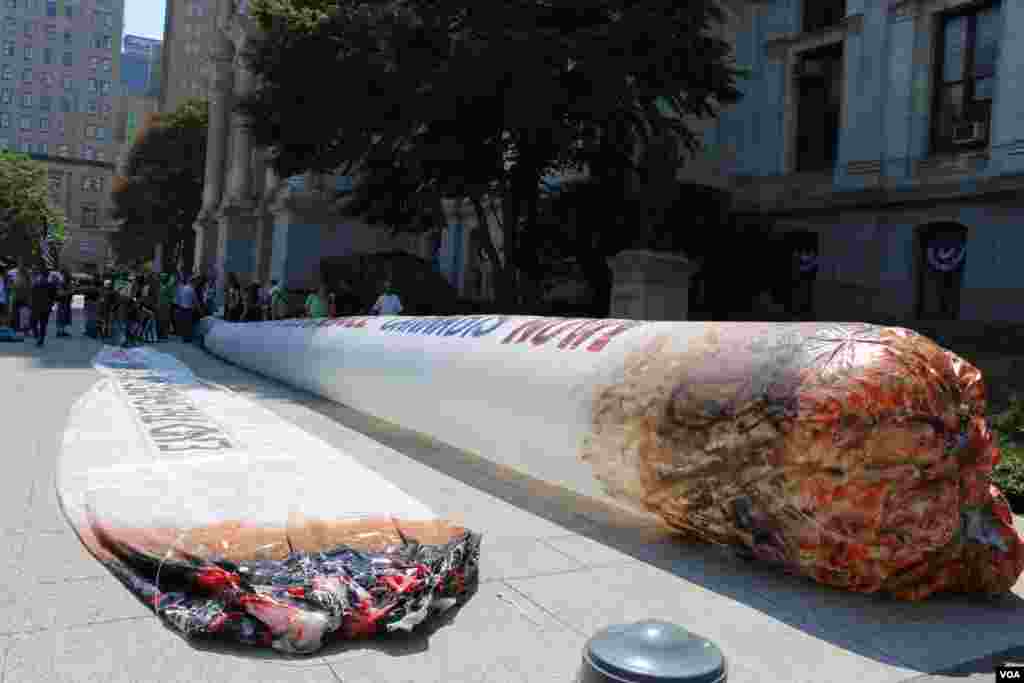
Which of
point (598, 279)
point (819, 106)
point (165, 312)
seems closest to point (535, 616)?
point (598, 279)

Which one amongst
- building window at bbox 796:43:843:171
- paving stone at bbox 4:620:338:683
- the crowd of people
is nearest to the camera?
paving stone at bbox 4:620:338:683

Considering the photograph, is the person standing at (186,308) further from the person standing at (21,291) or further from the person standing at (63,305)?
the person standing at (21,291)

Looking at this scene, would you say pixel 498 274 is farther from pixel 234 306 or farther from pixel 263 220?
pixel 263 220

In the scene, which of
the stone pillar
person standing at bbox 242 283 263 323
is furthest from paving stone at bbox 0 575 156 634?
person standing at bbox 242 283 263 323

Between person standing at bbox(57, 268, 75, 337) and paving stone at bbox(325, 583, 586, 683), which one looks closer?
paving stone at bbox(325, 583, 586, 683)

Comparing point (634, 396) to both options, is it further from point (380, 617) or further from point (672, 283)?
point (672, 283)

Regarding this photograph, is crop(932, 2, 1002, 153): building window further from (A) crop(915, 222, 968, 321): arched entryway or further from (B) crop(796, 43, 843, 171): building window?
(B) crop(796, 43, 843, 171): building window

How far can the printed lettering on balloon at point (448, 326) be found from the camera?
26.4 feet

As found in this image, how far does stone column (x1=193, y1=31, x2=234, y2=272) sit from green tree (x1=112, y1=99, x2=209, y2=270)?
11.0 m

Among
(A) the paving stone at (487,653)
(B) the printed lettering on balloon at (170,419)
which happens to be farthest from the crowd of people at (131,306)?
(A) the paving stone at (487,653)

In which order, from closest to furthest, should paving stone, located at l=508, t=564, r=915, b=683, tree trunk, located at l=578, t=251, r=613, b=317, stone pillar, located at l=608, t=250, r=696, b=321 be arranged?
paving stone, located at l=508, t=564, r=915, b=683, stone pillar, located at l=608, t=250, r=696, b=321, tree trunk, located at l=578, t=251, r=613, b=317

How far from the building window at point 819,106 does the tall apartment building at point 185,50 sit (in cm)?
9477

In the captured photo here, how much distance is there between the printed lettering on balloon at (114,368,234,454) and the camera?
6.23 metres

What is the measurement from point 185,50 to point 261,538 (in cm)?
12867
